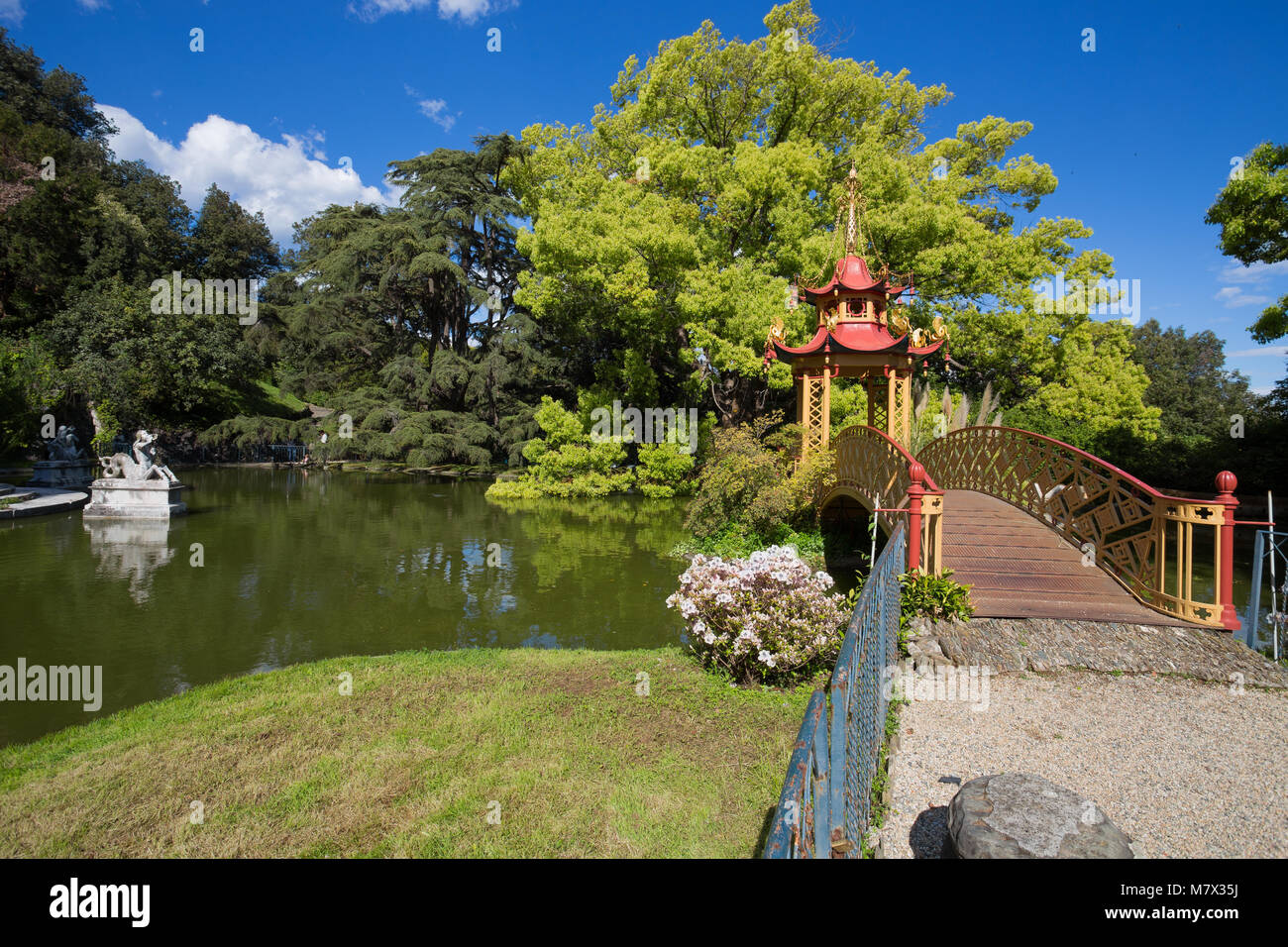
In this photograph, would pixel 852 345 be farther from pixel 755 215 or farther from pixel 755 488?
pixel 755 215

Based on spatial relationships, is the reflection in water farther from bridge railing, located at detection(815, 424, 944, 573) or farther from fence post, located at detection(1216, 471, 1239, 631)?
fence post, located at detection(1216, 471, 1239, 631)

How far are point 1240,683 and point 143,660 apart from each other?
37.4ft

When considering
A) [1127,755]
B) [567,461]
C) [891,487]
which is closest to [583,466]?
[567,461]

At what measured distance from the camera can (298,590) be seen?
11.1 metres

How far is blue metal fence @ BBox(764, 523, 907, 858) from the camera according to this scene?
5.71 feet

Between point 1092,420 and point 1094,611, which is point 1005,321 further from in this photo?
point 1094,611

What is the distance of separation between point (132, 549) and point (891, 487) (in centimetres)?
1506

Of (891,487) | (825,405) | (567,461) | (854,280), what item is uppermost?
(854,280)

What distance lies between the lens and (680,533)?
1659 centimetres

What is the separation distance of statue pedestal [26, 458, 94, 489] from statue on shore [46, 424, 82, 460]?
302 mm

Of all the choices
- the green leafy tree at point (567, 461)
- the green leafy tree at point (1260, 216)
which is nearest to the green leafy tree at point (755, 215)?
the green leafy tree at point (567, 461)

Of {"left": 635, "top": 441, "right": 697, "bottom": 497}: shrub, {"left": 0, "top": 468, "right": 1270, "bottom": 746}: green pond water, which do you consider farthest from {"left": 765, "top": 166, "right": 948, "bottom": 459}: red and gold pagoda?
{"left": 635, "top": 441, "right": 697, "bottom": 497}: shrub

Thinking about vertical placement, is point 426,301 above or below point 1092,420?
above
